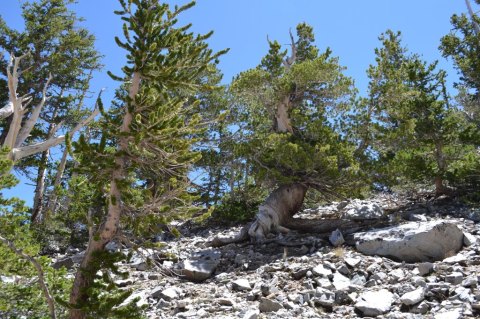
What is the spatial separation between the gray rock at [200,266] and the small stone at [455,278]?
593 cm

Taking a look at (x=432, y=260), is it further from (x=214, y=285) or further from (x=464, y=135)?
(x=464, y=135)

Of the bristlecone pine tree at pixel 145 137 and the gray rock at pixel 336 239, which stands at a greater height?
the bristlecone pine tree at pixel 145 137

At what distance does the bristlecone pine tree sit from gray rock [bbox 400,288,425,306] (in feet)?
14.2

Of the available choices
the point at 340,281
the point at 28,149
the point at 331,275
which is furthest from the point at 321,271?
the point at 28,149

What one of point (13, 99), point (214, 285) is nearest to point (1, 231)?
point (214, 285)

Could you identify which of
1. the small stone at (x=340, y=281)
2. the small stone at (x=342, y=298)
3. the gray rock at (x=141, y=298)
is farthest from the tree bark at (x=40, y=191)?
the small stone at (x=342, y=298)

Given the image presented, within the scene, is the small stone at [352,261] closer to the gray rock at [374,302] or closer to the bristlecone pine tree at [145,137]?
the gray rock at [374,302]

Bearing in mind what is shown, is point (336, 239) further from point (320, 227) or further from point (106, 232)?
point (106, 232)

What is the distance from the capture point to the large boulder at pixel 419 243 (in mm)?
10508

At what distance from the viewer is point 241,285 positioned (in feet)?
32.3

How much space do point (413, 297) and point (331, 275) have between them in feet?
7.85

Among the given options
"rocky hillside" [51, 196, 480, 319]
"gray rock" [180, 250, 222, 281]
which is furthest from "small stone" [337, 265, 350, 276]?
"gray rock" [180, 250, 222, 281]

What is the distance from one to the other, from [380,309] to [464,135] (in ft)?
33.0

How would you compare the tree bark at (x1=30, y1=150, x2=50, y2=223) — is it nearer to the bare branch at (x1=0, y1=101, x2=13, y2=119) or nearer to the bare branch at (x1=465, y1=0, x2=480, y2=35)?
the bare branch at (x1=0, y1=101, x2=13, y2=119)
